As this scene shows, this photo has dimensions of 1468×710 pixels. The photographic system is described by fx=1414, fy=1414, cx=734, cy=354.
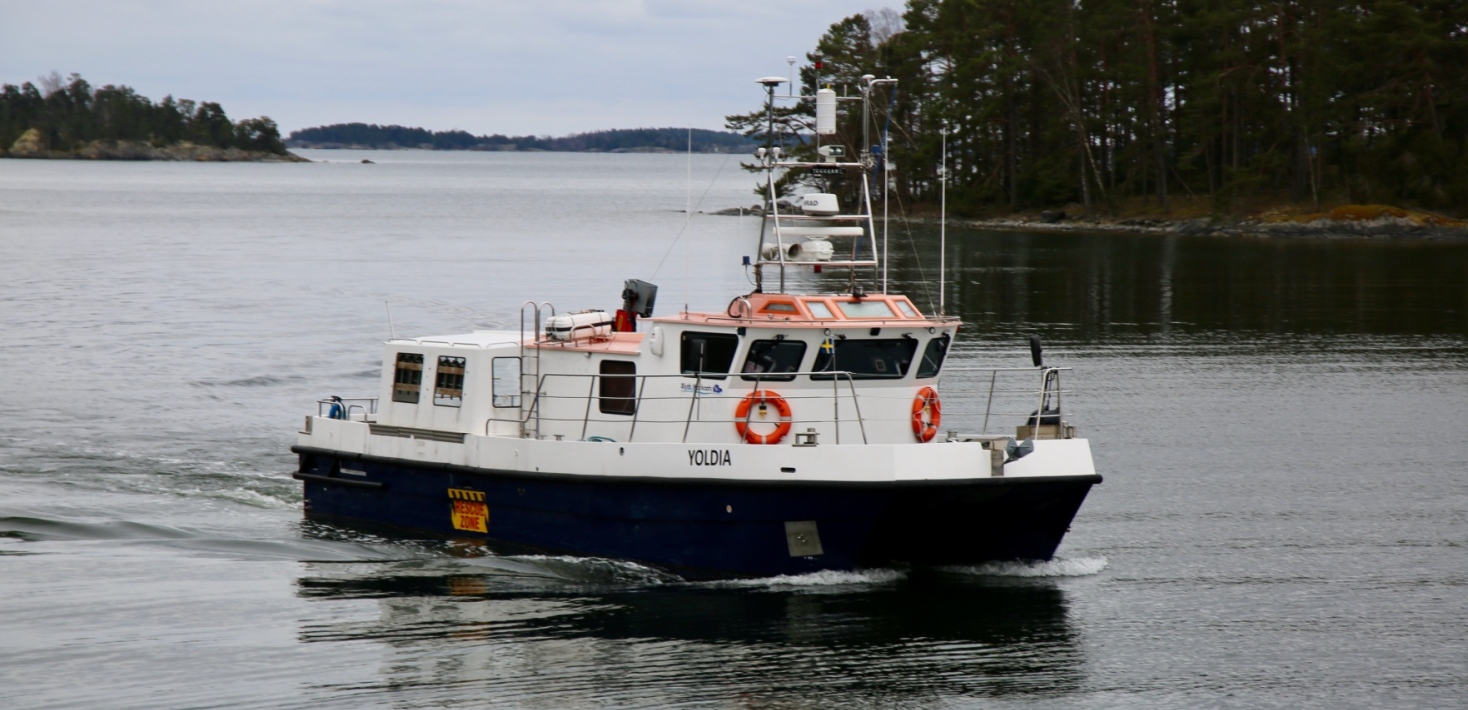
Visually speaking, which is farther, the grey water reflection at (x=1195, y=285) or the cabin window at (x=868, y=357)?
the grey water reflection at (x=1195, y=285)

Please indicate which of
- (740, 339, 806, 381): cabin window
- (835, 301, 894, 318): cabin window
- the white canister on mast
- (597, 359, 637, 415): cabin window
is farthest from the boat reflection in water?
the white canister on mast

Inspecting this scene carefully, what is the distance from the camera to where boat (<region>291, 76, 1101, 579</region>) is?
12727mm

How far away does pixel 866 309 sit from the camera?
13.2m

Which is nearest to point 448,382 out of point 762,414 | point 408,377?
point 408,377

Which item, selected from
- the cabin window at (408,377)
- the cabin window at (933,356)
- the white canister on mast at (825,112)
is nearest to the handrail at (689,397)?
the cabin window at (933,356)

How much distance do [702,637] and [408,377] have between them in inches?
199

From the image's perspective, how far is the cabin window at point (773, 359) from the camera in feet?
42.7

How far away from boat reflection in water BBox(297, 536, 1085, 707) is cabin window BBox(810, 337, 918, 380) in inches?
75.4

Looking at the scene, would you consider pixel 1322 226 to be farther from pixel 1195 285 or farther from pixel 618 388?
pixel 618 388

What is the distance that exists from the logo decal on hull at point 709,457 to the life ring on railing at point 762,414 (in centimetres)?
37

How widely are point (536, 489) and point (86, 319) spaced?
2447 centimetres

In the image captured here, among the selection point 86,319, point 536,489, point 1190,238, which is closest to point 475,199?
point 1190,238

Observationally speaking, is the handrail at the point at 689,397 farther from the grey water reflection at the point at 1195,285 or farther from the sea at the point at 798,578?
the grey water reflection at the point at 1195,285

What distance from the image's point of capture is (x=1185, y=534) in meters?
15.2
